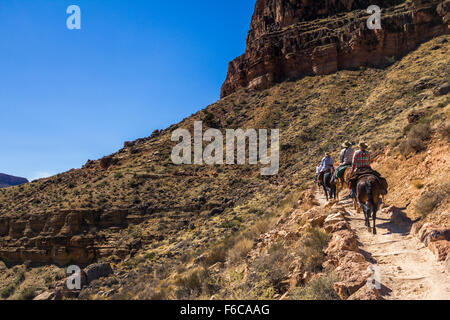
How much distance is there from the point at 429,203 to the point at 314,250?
130 inches

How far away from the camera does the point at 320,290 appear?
409 centimetres

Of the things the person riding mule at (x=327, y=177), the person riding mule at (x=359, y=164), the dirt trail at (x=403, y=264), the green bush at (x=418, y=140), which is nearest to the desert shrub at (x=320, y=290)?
the dirt trail at (x=403, y=264)

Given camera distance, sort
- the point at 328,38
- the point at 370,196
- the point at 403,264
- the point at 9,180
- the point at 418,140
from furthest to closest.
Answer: the point at 9,180
the point at 328,38
the point at 418,140
the point at 370,196
the point at 403,264

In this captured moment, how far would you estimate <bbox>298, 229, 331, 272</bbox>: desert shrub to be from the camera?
17.0 ft

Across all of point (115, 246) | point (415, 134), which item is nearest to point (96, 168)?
point (115, 246)

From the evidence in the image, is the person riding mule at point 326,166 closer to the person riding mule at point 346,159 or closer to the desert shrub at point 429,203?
the person riding mule at point 346,159

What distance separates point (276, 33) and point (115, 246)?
48020 millimetres

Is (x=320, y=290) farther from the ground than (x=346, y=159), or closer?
closer

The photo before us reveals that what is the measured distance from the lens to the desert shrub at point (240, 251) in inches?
307

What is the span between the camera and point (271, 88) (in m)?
46.5

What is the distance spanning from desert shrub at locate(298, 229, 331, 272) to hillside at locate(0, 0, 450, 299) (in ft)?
0.09

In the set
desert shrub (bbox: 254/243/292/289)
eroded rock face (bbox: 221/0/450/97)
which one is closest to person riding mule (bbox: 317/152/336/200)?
desert shrub (bbox: 254/243/292/289)

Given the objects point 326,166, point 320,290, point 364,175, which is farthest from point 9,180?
point 320,290

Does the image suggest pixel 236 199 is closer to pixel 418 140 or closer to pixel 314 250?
pixel 418 140
